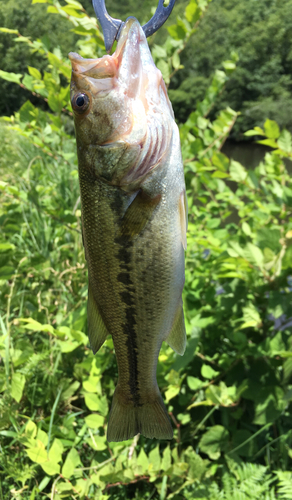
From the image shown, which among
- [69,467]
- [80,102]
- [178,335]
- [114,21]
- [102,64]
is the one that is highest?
[114,21]

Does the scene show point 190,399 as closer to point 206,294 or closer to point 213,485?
point 213,485

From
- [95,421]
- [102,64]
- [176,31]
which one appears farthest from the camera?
[176,31]

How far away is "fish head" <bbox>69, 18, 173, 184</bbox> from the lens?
40.9 inches

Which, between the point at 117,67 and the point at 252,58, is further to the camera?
the point at 252,58

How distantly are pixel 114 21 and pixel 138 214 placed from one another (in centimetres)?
55

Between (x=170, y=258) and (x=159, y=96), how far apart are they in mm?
481

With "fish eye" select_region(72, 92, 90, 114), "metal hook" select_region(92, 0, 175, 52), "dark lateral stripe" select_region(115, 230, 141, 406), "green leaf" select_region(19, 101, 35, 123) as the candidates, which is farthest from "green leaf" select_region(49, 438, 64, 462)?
"green leaf" select_region(19, 101, 35, 123)

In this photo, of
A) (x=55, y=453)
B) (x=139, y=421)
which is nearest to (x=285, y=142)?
(x=139, y=421)

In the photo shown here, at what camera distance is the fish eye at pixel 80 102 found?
40.9 inches

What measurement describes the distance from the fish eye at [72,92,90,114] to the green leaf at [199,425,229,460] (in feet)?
6.70

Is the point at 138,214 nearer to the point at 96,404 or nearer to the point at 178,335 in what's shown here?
the point at 178,335

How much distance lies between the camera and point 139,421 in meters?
1.20

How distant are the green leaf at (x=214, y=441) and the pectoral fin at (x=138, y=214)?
1.74m

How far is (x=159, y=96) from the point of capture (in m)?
1.07
